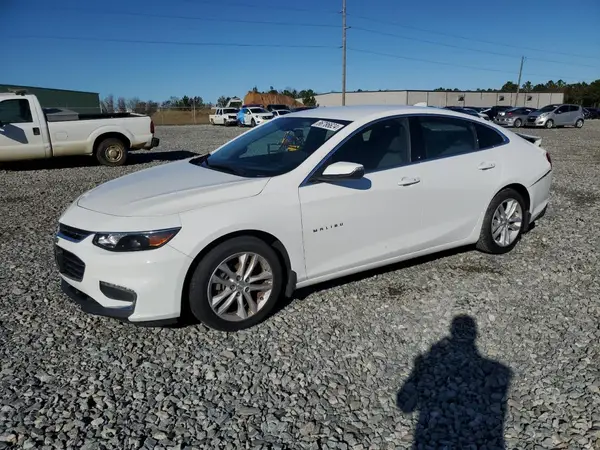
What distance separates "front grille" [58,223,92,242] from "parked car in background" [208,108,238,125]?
1335 inches

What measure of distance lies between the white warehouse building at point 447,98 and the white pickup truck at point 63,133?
54896 mm

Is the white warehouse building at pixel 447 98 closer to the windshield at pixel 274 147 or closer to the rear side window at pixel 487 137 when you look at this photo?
the rear side window at pixel 487 137

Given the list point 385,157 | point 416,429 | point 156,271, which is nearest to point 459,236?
point 385,157

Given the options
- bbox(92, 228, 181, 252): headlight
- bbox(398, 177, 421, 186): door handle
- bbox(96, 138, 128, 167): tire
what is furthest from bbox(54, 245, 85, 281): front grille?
bbox(96, 138, 128, 167): tire

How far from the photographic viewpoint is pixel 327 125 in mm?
4164

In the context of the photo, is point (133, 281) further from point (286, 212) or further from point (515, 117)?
point (515, 117)

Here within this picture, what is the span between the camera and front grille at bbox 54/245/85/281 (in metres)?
3.33

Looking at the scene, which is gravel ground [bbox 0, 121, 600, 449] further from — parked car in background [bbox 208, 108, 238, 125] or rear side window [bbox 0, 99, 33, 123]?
parked car in background [bbox 208, 108, 238, 125]

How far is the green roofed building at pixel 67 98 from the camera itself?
129ft

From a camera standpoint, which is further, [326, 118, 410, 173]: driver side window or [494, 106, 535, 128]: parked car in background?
[494, 106, 535, 128]: parked car in background

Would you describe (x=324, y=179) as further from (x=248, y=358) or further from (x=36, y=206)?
(x=36, y=206)

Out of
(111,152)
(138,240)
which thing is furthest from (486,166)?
(111,152)

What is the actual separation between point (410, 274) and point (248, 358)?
6.65 feet

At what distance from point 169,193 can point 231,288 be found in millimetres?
840
